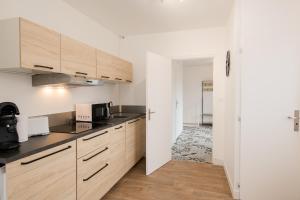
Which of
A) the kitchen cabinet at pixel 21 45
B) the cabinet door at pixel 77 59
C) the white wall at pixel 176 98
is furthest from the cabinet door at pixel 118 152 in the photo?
the white wall at pixel 176 98

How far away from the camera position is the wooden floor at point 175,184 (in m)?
2.39

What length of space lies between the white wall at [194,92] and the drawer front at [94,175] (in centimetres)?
553

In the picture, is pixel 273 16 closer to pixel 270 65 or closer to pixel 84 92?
pixel 270 65

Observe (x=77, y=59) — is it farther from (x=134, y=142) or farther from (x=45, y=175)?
(x=134, y=142)

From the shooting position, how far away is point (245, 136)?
86.6 inches

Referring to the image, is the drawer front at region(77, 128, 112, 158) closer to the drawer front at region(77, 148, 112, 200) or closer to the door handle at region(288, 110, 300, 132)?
the drawer front at region(77, 148, 112, 200)

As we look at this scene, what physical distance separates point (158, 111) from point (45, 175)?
2.06 meters

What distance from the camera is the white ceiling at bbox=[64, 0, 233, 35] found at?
2564 millimetres

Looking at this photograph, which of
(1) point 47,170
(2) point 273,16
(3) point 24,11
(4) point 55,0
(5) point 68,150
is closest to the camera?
(1) point 47,170

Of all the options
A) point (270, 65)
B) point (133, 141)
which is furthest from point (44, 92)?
point (270, 65)

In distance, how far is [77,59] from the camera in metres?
2.24

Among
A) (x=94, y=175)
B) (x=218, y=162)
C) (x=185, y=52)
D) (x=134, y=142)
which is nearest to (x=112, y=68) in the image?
(x=134, y=142)

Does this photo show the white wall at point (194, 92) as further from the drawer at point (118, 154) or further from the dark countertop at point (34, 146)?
the dark countertop at point (34, 146)

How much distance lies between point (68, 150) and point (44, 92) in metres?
0.90
